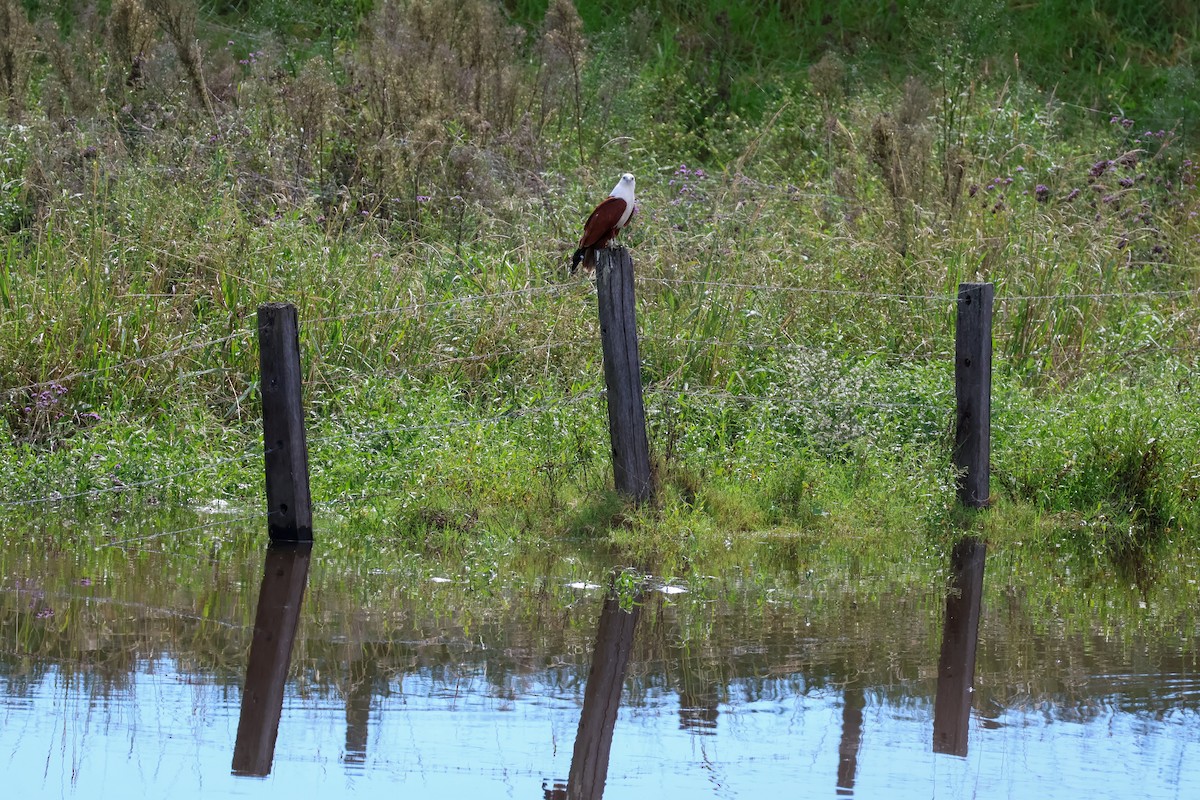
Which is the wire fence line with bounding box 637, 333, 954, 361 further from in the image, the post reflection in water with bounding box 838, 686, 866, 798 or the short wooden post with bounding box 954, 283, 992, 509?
the post reflection in water with bounding box 838, 686, 866, 798

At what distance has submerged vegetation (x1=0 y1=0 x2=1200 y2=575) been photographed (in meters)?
7.94

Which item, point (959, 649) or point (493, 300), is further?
point (493, 300)

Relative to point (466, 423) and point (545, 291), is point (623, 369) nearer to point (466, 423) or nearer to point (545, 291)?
point (466, 423)

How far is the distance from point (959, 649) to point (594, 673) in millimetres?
1326

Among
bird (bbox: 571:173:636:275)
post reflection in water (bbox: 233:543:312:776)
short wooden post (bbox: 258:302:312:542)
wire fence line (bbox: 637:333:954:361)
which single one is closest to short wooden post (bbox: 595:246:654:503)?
bird (bbox: 571:173:636:275)

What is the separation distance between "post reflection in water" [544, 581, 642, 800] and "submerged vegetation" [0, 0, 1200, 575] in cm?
114

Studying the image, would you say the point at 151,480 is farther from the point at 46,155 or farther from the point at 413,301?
the point at 46,155

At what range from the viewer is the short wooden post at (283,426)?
679 centimetres

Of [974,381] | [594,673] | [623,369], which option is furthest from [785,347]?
[594,673]

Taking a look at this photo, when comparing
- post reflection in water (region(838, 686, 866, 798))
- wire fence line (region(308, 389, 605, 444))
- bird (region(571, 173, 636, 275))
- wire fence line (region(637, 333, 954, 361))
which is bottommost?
post reflection in water (region(838, 686, 866, 798))

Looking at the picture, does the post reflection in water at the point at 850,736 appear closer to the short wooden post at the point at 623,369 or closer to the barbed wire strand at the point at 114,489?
the short wooden post at the point at 623,369

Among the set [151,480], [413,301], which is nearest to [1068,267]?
[413,301]

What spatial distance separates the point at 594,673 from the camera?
5285 mm

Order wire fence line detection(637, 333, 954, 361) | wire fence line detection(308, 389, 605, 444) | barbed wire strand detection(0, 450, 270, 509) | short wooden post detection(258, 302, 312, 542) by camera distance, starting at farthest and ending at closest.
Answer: wire fence line detection(637, 333, 954, 361)
wire fence line detection(308, 389, 605, 444)
barbed wire strand detection(0, 450, 270, 509)
short wooden post detection(258, 302, 312, 542)
